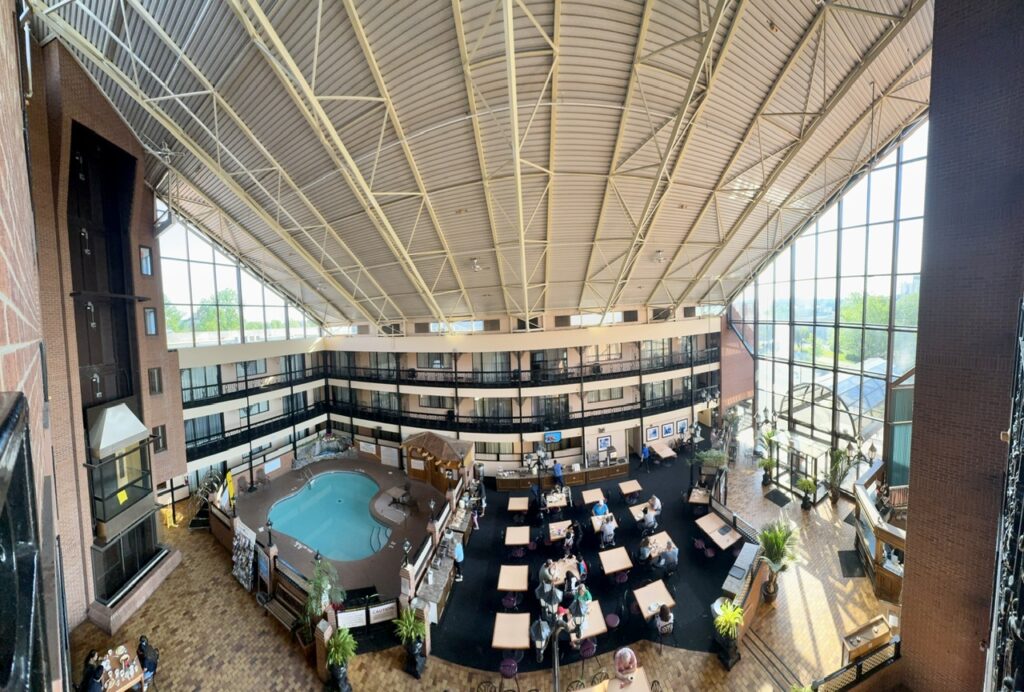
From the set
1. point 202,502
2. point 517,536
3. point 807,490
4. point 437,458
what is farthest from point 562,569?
point 202,502

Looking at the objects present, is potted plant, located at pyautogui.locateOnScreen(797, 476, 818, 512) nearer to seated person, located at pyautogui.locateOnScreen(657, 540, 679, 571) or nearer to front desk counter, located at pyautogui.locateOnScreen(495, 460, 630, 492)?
seated person, located at pyautogui.locateOnScreen(657, 540, 679, 571)

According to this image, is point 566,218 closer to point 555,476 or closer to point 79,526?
point 555,476

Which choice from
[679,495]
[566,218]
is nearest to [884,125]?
[566,218]

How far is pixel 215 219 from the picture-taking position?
1722cm

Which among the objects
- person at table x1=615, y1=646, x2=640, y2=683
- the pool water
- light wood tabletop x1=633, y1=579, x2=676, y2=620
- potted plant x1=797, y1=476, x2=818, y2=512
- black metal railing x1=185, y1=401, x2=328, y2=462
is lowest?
the pool water

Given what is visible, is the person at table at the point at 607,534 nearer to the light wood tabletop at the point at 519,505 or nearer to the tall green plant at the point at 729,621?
the light wood tabletop at the point at 519,505

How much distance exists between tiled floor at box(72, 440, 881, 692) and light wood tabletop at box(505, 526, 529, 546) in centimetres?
446

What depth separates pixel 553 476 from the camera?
66.1ft

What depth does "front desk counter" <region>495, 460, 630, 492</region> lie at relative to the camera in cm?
1975

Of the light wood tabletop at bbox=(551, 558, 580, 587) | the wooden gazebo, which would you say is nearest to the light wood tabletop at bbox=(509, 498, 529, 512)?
the wooden gazebo

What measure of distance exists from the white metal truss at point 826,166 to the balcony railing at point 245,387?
74.1ft

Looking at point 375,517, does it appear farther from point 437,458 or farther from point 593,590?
point 593,590

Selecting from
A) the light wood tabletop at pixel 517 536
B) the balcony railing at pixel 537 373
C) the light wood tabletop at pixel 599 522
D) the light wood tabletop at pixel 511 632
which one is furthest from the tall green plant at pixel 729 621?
the balcony railing at pixel 537 373

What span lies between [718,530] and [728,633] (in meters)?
4.76
